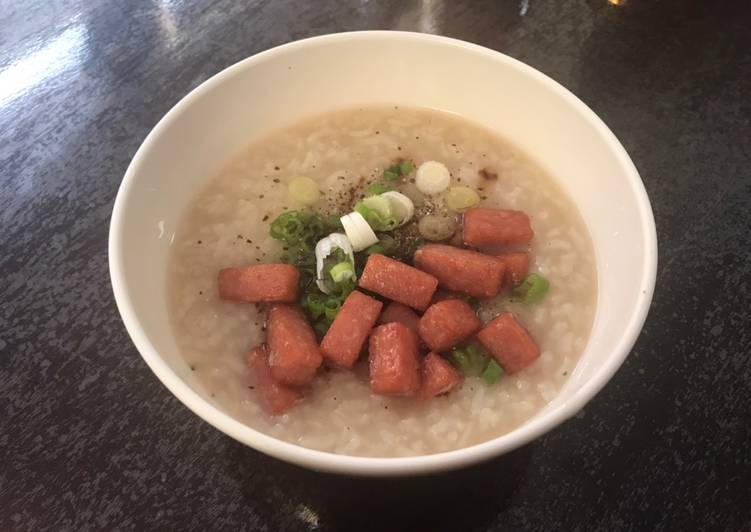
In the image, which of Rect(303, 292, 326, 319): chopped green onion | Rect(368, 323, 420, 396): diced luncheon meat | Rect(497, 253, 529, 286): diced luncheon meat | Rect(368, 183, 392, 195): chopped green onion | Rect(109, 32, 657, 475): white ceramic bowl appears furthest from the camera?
Rect(368, 183, 392, 195): chopped green onion

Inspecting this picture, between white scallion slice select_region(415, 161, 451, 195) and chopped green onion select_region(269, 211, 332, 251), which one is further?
white scallion slice select_region(415, 161, 451, 195)

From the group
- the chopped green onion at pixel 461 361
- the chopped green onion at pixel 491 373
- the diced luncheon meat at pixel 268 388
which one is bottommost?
the chopped green onion at pixel 491 373

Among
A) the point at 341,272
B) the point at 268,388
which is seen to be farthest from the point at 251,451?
the point at 341,272

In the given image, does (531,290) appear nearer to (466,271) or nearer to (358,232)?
(466,271)

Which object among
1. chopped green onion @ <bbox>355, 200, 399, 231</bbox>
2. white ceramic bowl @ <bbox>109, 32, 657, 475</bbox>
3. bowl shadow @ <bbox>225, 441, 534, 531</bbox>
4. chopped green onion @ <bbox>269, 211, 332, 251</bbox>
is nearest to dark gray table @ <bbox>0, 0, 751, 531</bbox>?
bowl shadow @ <bbox>225, 441, 534, 531</bbox>

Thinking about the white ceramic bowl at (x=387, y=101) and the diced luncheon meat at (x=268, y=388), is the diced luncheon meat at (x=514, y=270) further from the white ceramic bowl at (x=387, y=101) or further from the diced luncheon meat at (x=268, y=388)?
the diced luncheon meat at (x=268, y=388)

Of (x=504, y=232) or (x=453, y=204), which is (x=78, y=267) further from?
(x=504, y=232)

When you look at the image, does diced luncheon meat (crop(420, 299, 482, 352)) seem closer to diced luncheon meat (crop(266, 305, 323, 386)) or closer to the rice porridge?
the rice porridge

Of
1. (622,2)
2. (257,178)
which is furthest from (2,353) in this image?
A: (622,2)

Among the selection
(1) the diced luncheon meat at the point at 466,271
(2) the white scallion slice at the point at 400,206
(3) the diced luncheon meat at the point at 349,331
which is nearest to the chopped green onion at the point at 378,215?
(2) the white scallion slice at the point at 400,206
